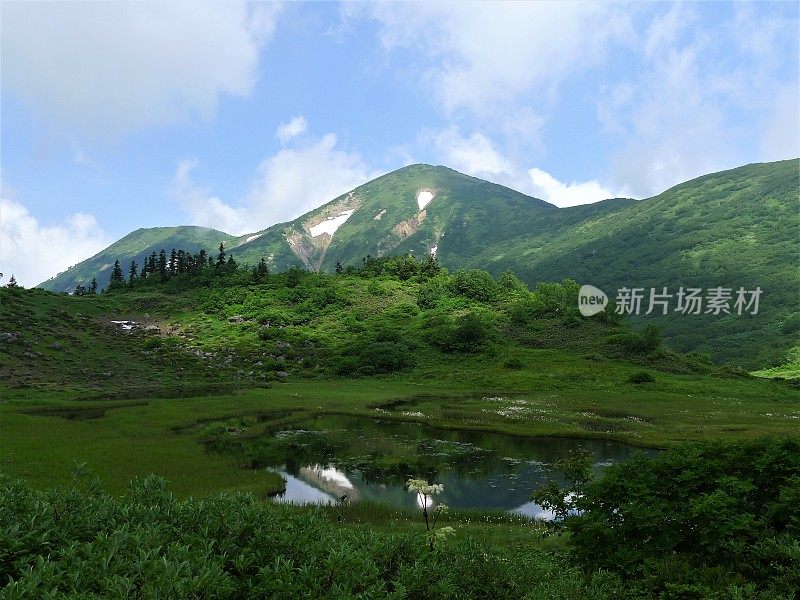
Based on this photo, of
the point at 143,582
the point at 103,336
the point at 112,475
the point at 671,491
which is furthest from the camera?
the point at 103,336

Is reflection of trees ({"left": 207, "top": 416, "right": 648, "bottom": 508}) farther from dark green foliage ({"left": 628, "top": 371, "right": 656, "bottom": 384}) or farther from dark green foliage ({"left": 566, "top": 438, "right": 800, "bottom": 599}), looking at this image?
dark green foliage ({"left": 628, "top": 371, "right": 656, "bottom": 384})

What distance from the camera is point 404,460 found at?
105 feet

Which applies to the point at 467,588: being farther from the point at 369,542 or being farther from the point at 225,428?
the point at 225,428

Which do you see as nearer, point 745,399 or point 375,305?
point 745,399

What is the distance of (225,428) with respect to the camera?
38812 mm

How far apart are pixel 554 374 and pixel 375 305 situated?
55.1 meters

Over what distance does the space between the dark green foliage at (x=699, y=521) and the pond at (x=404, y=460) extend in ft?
47.3

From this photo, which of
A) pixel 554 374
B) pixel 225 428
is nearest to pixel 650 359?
pixel 554 374

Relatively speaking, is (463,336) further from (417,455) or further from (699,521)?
(699,521)

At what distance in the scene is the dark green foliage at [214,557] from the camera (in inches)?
166

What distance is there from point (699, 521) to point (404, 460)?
79.2 feet

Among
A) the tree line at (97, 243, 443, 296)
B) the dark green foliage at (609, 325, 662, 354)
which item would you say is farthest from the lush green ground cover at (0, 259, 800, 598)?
the tree line at (97, 243, 443, 296)

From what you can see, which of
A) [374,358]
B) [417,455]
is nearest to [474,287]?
[374,358]

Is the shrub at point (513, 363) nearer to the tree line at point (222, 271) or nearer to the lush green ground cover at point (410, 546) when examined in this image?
the tree line at point (222, 271)
